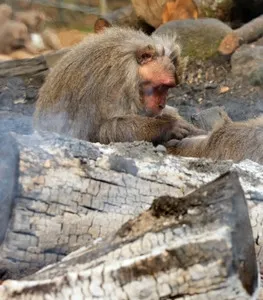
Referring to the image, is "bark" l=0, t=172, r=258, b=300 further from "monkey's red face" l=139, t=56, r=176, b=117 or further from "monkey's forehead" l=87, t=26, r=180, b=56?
"monkey's forehead" l=87, t=26, r=180, b=56

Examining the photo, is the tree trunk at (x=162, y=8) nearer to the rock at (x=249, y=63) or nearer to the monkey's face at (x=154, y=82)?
the rock at (x=249, y=63)

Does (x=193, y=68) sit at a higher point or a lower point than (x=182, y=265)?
higher

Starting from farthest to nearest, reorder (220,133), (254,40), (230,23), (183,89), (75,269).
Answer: (230,23)
(254,40)
(183,89)
(220,133)
(75,269)

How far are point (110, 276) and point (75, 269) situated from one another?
0.57 feet

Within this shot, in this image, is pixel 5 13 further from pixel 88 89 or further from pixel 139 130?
pixel 139 130

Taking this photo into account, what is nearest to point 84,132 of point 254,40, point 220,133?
point 220,133

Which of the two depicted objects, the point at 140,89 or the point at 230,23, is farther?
the point at 230,23

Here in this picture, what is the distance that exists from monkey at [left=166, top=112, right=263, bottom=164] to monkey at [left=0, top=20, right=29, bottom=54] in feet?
14.0

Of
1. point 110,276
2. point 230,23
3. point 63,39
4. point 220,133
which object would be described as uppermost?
point 230,23

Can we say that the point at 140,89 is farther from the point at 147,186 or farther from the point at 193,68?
the point at 193,68

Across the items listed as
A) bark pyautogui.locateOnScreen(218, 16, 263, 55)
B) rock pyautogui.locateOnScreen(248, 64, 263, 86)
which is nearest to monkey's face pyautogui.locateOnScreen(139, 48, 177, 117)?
rock pyautogui.locateOnScreen(248, 64, 263, 86)

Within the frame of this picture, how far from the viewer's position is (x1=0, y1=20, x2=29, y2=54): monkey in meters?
8.67

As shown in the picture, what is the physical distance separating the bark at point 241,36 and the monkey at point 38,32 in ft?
6.83

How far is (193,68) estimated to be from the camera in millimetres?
9359
